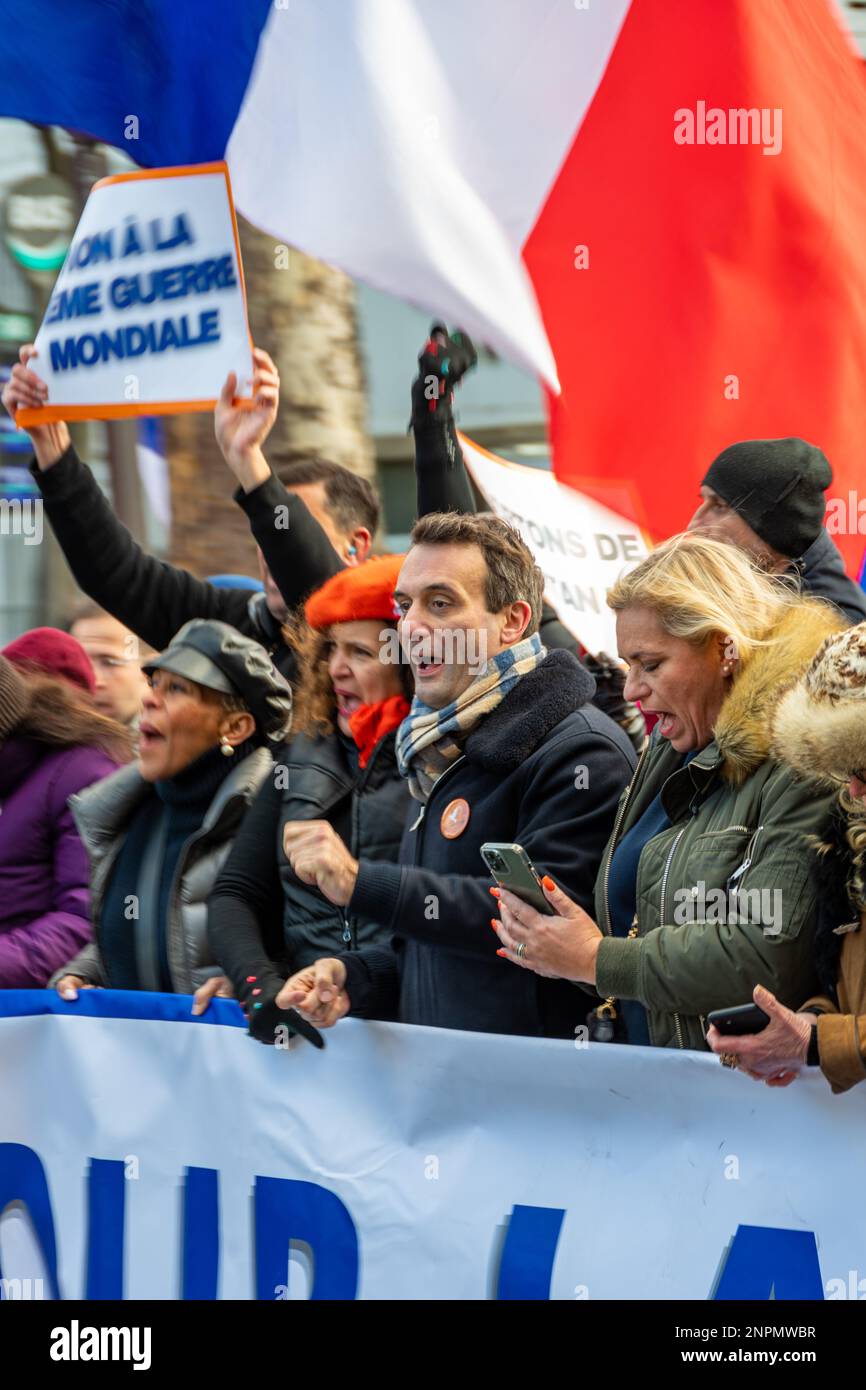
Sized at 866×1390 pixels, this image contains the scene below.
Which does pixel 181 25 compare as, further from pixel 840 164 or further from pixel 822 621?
pixel 822 621

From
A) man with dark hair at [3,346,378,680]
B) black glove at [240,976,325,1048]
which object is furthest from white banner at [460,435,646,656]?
black glove at [240,976,325,1048]

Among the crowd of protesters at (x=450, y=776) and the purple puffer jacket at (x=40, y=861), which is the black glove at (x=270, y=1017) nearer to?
the crowd of protesters at (x=450, y=776)

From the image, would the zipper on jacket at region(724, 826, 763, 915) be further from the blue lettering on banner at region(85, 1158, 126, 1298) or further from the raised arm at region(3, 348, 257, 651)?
the raised arm at region(3, 348, 257, 651)

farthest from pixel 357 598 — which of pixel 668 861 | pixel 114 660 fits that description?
pixel 114 660

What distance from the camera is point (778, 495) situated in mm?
3955

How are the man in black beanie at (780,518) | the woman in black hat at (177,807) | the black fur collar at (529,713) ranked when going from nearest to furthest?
1. the black fur collar at (529,713)
2. the man in black beanie at (780,518)
3. the woman in black hat at (177,807)

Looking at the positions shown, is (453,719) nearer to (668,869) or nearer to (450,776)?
(450,776)

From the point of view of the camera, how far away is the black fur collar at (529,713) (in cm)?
364

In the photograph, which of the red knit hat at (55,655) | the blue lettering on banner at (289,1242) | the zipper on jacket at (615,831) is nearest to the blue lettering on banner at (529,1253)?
the blue lettering on banner at (289,1242)

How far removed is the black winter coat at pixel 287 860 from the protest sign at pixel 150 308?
121 cm

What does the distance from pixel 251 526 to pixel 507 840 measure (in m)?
1.55

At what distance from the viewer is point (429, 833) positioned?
377cm
